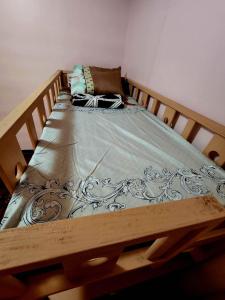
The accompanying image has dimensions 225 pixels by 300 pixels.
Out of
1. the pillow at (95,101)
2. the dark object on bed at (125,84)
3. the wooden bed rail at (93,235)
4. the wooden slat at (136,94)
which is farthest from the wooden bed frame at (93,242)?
the dark object on bed at (125,84)

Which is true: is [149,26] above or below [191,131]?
above

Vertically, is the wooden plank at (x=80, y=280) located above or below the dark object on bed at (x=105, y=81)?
below

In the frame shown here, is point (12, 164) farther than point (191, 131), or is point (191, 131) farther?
point (191, 131)

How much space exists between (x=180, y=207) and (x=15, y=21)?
2084mm

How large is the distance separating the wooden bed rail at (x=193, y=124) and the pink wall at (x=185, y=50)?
0.04 m

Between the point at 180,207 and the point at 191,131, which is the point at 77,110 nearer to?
the point at 191,131

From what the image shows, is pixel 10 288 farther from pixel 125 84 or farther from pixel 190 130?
pixel 125 84

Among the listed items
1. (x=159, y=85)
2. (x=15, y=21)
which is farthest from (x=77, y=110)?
(x=15, y=21)

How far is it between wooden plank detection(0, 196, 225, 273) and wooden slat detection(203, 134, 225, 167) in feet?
1.82

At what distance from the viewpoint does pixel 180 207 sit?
0.32 metres

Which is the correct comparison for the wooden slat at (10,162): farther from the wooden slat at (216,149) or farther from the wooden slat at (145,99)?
the wooden slat at (145,99)

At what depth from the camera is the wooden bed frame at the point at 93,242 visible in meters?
0.23

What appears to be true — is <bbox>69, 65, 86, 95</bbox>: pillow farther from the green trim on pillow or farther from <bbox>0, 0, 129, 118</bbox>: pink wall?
<bbox>0, 0, 129, 118</bbox>: pink wall

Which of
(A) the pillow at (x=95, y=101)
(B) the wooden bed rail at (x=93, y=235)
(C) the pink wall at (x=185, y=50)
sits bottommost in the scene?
(A) the pillow at (x=95, y=101)
